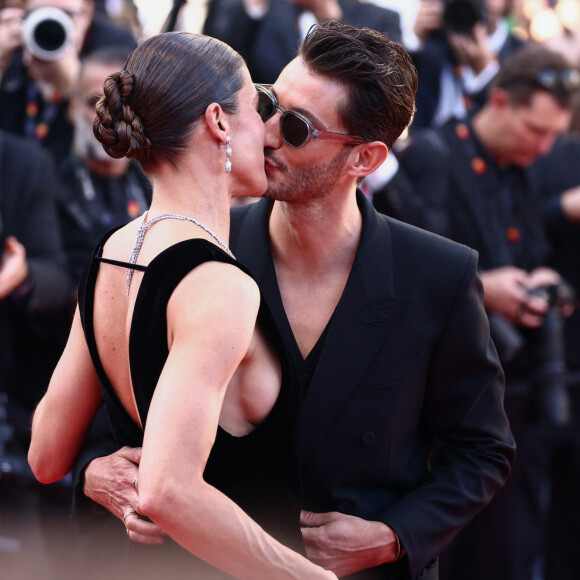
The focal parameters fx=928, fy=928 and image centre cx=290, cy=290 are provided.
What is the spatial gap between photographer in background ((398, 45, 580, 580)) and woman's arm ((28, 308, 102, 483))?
2.51 m

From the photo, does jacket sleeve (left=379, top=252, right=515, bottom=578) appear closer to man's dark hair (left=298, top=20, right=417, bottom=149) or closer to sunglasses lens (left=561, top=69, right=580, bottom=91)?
man's dark hair (left=298, top=20, right=417, bottom=149)

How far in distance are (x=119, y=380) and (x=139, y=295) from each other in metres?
0.26

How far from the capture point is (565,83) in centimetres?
480

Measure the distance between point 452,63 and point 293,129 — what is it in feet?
10.8

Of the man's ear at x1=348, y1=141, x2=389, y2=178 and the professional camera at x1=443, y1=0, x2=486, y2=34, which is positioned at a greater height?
the man's ear at x1=348, y1=141, x2=389, y2=178

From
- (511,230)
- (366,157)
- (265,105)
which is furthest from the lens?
(511,230)

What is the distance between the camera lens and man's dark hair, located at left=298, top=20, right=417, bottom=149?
101 inches

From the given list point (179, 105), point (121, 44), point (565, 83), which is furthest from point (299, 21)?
point (179, 105)


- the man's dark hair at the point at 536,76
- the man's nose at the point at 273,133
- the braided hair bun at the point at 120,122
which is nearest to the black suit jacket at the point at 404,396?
the man's nose at the point at 273,133

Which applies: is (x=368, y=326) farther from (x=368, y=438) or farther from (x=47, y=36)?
(x=47, y=36)

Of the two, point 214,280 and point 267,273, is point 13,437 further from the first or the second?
point 214,280

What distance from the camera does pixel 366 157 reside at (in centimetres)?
269

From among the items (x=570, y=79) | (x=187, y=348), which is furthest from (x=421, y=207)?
(x=187, y=348)

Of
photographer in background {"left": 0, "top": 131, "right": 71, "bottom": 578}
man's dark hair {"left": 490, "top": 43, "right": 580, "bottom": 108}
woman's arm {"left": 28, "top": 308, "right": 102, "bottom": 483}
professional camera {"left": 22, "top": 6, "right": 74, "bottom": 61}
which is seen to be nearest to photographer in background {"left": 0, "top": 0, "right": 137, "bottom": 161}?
professional camera {"left": 22, "top": 6, "right": 74, "bottom": 61}
